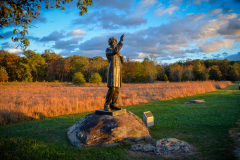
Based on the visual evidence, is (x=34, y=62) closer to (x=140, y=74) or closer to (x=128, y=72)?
(x=128, y=72)

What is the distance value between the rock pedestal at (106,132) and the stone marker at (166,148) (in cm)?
58

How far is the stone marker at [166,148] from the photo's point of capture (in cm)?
437

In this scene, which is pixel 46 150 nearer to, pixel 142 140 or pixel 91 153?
pixel 91 153

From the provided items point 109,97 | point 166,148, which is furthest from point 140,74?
point 166,148

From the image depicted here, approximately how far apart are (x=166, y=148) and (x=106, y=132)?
190 centimetres

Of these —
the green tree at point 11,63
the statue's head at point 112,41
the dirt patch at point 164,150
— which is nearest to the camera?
the dirt patch at point 164,150

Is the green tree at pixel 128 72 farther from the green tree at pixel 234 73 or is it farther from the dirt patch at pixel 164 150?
the dirt patch at pixel 164 150

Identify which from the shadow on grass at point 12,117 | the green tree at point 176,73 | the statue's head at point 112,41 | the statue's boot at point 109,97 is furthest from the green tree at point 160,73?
the statue's boot at point 109,97

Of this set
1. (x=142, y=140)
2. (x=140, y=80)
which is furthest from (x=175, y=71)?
(x=142, y=140)

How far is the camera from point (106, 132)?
16.6 feet

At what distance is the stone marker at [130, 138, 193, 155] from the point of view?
4.37 meters

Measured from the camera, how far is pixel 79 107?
11875mm

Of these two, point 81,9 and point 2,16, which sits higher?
point 81,9

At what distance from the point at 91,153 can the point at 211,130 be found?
524 centimetres
